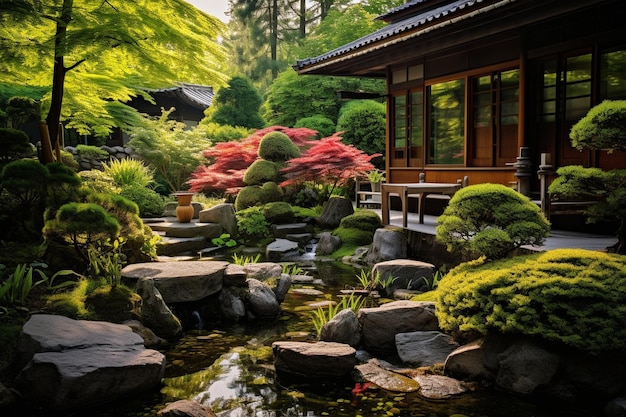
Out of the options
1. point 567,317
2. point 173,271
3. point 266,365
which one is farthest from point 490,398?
point 173,271

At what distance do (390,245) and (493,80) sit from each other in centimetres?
368

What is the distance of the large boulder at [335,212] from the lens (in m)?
12.4

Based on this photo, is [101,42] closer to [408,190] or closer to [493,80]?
[408,190]

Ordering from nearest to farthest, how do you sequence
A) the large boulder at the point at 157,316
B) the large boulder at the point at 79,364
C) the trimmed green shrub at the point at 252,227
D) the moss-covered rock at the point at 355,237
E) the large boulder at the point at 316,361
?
the large boulder at the point at 79,364 → the large boulder at the point at 316,361 → the large boulder at the point at 157,316 → the moss-covered rock at the point at 355,237 → the trimmed green shrub at the point at 252,227

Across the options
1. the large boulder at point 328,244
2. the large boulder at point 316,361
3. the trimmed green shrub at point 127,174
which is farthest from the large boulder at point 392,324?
the trimmed green shrub at point 127,174

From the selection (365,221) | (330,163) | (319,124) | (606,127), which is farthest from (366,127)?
(606,127)

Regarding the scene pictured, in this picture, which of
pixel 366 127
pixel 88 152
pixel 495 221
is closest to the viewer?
pixel 495 221

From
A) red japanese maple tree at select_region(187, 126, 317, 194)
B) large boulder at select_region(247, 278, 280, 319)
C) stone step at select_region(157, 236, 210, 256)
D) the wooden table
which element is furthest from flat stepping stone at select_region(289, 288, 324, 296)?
red japanese maple tree at select_region(187, 126, 317, 194)

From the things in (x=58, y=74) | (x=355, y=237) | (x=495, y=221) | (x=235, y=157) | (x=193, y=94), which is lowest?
(x=355, y=237)

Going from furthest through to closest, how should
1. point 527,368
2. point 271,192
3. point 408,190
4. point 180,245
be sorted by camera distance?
point 271,192, point 180,245, point 408,190, point 527,368

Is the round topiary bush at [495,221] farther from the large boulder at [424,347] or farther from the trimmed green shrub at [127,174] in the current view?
the trimmed green shrub at [127,174]

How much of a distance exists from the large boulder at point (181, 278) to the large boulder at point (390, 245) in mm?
3408

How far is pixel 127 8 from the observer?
7684 millimetres

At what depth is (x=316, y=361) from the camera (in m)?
4.83
